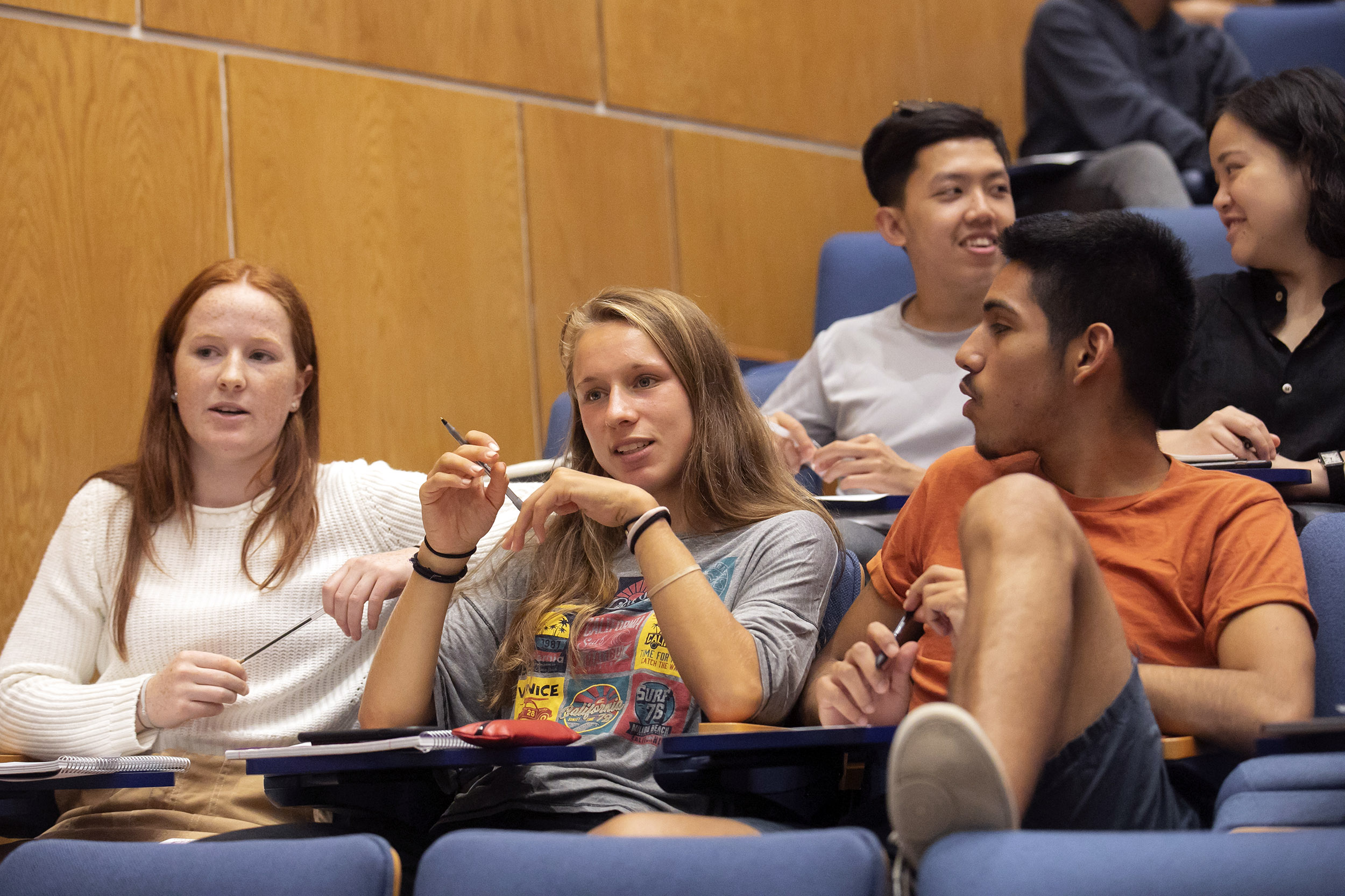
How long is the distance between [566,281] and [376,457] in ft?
2.32

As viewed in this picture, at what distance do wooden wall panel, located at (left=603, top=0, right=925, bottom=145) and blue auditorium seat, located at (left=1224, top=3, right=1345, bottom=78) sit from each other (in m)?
1.02

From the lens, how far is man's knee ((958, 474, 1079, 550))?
51.0 inches

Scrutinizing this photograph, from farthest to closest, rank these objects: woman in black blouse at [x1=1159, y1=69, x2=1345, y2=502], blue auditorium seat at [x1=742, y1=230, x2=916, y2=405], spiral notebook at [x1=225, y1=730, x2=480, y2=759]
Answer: blue auditorium seat at [x1=742, y1=230, x2=916, y2=405], woman in black blouse at [x1=1159, y1=69, x2=1345, y2=502], spiral notebook at [x1=225, y1=730, x2=480, y2=759]

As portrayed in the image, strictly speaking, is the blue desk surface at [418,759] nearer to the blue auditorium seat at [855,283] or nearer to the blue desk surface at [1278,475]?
the blue desk surface at [1278,475]

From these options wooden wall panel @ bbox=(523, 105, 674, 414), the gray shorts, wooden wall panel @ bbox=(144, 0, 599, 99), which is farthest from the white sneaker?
wooden wall panel @ bbox=(144, 0, 599, 99)

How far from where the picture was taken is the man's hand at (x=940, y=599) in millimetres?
1487

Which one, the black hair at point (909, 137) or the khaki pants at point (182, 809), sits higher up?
the black hair at point (909, 137)

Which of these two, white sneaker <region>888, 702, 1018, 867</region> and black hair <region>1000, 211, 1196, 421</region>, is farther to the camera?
black hair <region>1000, 211, 1196, 421</region>

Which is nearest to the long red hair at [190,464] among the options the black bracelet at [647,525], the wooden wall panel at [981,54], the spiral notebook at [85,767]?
the spiral notebook at [85,767]

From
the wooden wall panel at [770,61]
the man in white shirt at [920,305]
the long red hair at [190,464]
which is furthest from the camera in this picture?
the wooden wall panel at [770,61]

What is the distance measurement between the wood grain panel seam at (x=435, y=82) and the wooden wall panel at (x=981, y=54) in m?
0.65

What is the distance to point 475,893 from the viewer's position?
122 centimetres

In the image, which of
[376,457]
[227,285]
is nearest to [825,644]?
[227,285]

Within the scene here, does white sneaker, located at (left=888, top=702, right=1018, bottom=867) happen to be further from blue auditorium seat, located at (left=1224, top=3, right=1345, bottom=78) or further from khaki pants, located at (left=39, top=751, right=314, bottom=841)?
blue auditorium seat, located at (left=1224, top=3, right=1345, bottom=78)
